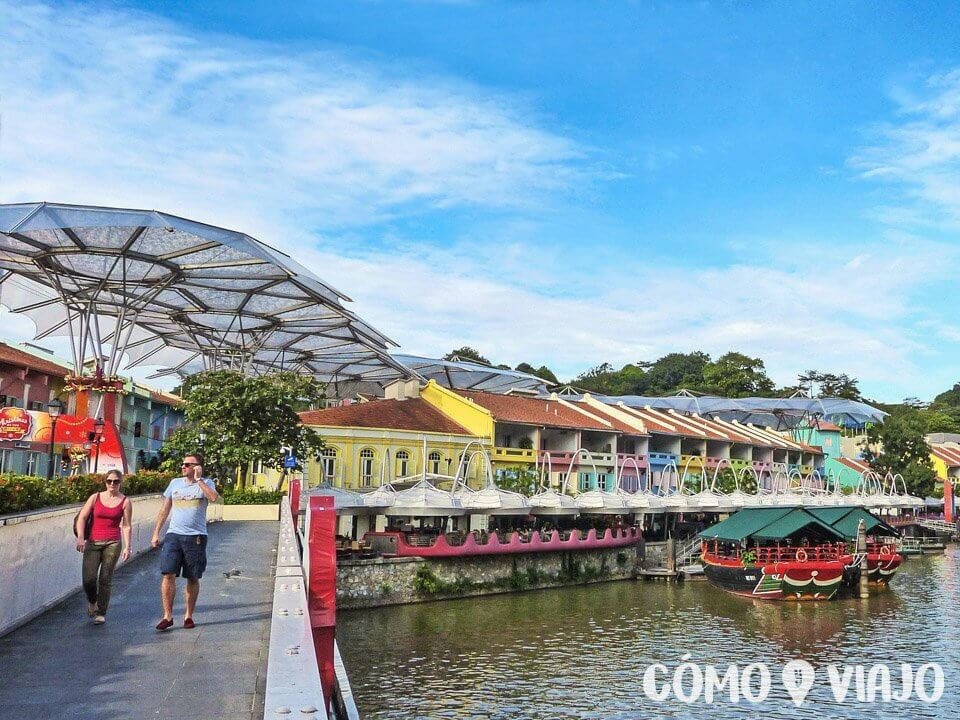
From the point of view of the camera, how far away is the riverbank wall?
30312mm

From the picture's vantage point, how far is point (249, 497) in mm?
34094

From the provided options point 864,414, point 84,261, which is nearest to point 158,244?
point 84,261

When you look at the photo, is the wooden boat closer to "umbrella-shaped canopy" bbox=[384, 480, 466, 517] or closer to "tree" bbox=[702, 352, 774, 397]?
"umbrella-shaped canopy" bbox=[384, 480, 466, 517]

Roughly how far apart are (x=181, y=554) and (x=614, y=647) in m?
19.2

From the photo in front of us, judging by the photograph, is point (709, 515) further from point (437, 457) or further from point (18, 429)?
point (18, 429)

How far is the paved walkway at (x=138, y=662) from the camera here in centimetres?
669

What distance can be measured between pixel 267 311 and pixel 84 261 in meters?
9.90

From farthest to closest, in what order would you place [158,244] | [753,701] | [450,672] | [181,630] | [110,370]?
[110,370] < [158,244] < [450,672] < [753,701] < [181,630]

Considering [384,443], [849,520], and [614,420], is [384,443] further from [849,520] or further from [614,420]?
[849,520]

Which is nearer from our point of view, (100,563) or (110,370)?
(100,563)

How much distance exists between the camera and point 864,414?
279 feet

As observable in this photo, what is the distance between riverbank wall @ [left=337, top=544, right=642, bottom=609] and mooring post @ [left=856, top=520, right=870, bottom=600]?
34.9ft

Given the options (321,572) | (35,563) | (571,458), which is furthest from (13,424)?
(571,458)

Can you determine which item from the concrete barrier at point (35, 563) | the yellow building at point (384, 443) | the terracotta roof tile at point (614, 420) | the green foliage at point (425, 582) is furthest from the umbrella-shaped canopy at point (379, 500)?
the terracotta roof tile at point (614, 420)
